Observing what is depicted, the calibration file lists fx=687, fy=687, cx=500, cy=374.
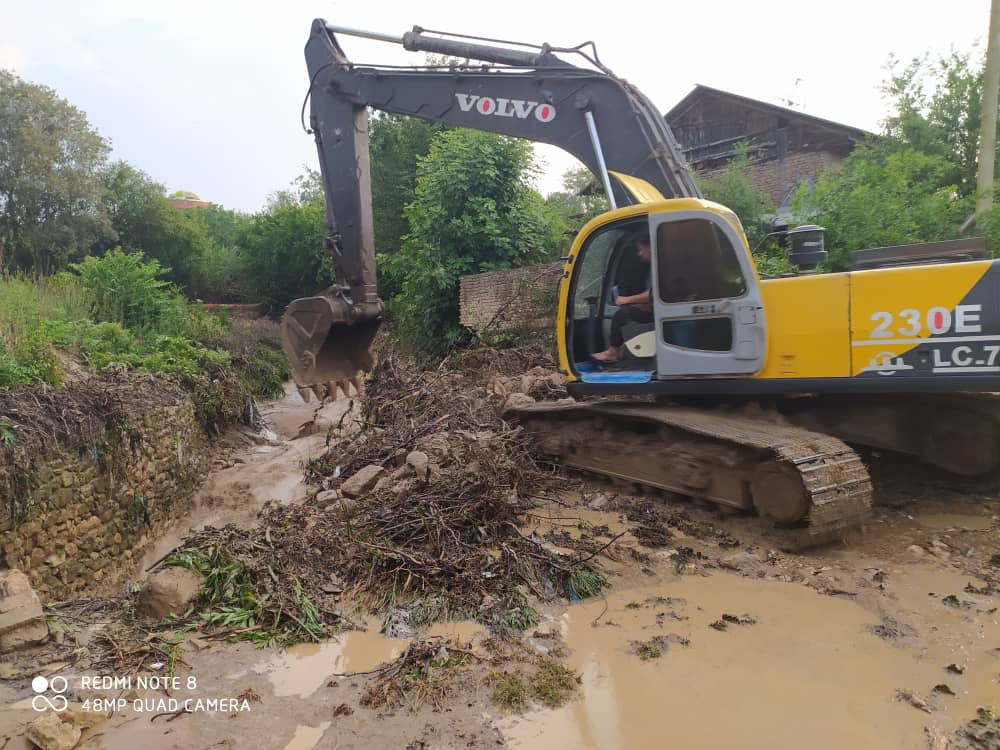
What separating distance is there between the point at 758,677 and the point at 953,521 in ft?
8.55

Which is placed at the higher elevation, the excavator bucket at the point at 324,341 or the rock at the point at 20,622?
the excavator bucket at the point at 324,341

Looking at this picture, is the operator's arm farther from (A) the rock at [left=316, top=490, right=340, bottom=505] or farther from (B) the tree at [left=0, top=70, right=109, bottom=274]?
(B) the tree at [left=0, top=70, right=109, bottom=274]

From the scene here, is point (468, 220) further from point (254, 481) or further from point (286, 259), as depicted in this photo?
point (286, 259)

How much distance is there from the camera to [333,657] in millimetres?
3438

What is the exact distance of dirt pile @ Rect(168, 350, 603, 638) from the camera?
3846 mm

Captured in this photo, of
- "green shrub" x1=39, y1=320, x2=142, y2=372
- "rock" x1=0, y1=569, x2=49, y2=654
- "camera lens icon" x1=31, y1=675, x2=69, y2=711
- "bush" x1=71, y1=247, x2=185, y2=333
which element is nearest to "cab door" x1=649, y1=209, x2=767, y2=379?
"camera lens icon" x1=31, y1=675, x2=69, y2=711

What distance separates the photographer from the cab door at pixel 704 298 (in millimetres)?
4793

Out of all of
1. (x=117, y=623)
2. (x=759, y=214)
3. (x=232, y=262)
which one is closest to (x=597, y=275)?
(x=117, y=623)

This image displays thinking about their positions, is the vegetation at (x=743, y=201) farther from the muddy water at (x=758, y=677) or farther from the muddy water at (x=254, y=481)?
the muddy water at (x=758, y=677)

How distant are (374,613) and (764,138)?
18.1m

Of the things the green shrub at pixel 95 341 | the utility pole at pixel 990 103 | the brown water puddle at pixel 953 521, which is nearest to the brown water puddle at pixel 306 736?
the brown water puddle at pixel 953 521

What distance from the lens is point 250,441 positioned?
34.5ft

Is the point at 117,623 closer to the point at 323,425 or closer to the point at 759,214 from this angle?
the point at 323,425

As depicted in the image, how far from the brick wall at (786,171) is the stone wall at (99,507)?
46.3 ft
